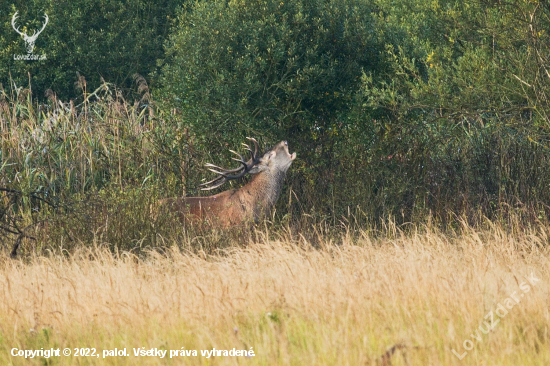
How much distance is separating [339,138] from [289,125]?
69 centimetres

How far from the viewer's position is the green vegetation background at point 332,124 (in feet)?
28.1

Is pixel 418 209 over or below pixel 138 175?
below

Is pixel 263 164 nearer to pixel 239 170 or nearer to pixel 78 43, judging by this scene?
pixel 239 170

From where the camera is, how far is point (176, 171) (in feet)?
31.2

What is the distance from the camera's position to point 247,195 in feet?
28.6

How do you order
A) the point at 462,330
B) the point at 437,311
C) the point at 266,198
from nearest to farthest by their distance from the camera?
the point at 462,330
the point at 437,311
the point at 266,198

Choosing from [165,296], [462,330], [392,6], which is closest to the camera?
[462,330]

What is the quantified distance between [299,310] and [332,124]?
4.94 m

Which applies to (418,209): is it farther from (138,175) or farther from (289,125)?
(138,175)

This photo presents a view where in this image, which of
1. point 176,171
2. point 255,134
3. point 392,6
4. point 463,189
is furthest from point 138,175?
point 392,6

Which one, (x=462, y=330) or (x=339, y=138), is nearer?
(x=462, y=330)

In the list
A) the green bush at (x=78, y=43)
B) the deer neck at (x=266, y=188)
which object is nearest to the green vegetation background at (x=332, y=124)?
the deer neck at (x=266, y=188)

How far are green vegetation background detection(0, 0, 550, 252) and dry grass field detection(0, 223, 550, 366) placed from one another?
2.37 meters

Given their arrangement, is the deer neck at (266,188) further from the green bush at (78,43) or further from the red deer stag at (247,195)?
the green bush at (78,43)
